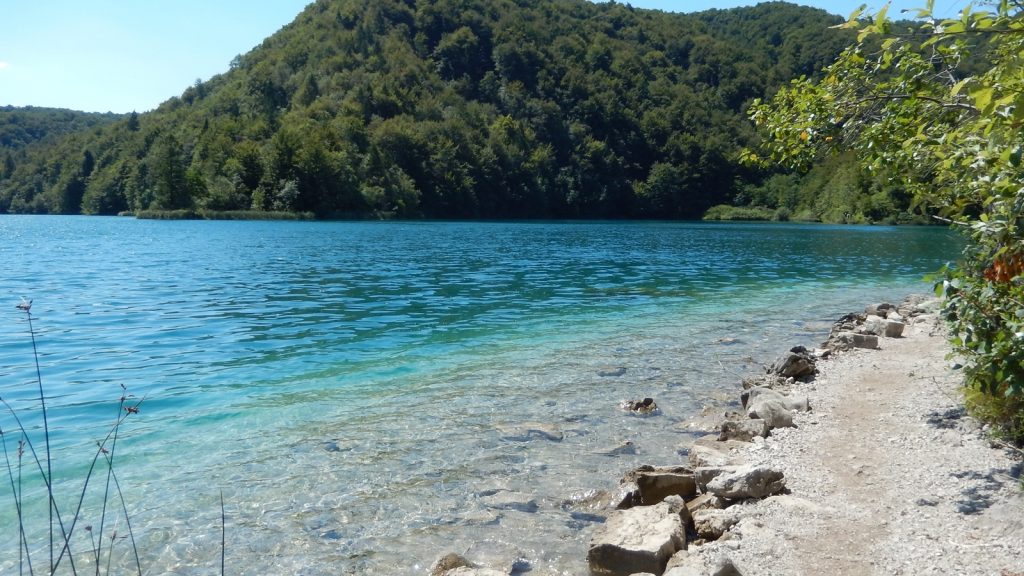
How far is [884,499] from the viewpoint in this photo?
6.48m

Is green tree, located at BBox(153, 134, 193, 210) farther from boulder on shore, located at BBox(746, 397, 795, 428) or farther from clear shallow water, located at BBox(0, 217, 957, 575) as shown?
boulder on shore, located at BBox(746, 397, 795, 428)

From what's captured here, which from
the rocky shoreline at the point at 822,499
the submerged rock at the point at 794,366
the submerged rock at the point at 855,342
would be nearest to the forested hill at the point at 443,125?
the submerged rock at the point at 855,342

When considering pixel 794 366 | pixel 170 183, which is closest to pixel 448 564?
pixel 794 366

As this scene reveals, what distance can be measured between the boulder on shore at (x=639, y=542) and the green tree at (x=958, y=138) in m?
2.89

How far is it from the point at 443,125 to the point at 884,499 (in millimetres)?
135102

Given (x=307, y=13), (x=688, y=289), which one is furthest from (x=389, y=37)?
(x=688, y=289)

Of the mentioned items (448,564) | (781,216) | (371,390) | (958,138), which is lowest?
(371,390)

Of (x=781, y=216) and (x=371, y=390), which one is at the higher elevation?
(x=781, y=216)

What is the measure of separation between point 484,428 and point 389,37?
168 metres

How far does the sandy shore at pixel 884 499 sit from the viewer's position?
5332 mm

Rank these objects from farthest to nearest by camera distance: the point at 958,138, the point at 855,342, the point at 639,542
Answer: the point at 855,342, the point at 958,138, the point at 639,542

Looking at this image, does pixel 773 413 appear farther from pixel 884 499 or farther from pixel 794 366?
pixel 794 366

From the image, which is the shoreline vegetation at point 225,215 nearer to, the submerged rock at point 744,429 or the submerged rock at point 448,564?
the submerged rock at point 744,429

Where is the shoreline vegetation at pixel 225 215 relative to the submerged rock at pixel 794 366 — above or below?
above
